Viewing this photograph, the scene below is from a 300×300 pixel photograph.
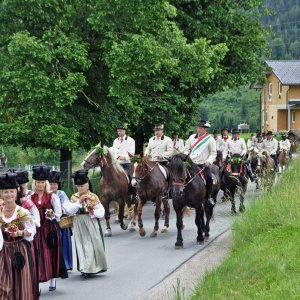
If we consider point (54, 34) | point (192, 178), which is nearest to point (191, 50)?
point (54, 34)

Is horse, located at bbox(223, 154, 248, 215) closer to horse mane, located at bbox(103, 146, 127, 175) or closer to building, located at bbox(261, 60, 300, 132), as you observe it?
horse mane, located at bbox(103, 146, 127, 175)

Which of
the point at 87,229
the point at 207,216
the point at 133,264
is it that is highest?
the point at 87,229

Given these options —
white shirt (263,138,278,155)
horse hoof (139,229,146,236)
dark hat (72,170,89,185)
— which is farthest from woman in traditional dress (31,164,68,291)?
white shirt (263,138,278,155)

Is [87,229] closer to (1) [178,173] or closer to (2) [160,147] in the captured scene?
(1) [178,173]

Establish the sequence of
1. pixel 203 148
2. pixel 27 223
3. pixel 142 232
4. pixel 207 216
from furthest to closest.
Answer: pixel 142 232
pixel 207 216
pixel 203 148
pixel 27 223

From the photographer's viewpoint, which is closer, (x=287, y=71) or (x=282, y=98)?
(x=287, y=71)

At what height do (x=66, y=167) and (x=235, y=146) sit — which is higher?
(x=235, y=146)

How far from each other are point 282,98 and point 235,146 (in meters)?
62.0

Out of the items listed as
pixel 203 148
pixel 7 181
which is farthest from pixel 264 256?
pixel 203 148

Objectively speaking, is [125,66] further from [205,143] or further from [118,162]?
[205,143]

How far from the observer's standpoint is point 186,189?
16.0m

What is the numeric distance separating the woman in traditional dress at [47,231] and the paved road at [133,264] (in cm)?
39

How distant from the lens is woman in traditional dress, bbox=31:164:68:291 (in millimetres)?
11062

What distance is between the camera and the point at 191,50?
87.5 ft
